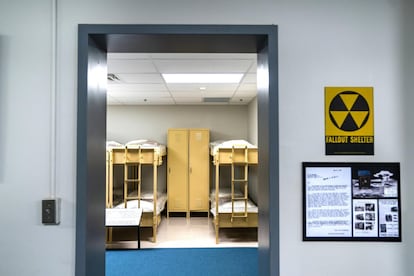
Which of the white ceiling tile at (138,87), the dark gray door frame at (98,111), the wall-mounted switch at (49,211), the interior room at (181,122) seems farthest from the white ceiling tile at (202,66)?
the wall-mounted switch at (49,211)

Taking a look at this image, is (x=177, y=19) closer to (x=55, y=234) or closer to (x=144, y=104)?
(x=55, y=234)

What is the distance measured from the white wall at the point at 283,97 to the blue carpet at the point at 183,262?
2.02m

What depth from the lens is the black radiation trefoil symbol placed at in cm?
146

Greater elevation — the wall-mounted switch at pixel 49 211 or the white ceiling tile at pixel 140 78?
the white ceiling tile at pixel 140 78

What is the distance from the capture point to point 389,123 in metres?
1.47

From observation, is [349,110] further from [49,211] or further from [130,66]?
[130,66]

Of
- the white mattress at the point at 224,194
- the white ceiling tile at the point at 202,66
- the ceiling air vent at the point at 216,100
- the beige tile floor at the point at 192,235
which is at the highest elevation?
the white ceiling tile at the point at 202,66

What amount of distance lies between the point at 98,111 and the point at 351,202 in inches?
59.0

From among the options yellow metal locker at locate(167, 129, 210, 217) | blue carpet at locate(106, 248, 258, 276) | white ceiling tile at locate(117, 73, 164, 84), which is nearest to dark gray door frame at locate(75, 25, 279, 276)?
blue carpet at locate(106, 248, 258, 276)

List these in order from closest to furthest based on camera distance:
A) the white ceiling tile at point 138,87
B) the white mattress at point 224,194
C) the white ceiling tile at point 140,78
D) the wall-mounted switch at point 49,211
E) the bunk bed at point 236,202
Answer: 1. the wall-mounted switch at point 49,211
2. the white ceiling tile at point 140,78
3. the bunk bed at point 236,202
4. the white ceiling tile at point 138,87
5. the white mattress at point 224,194

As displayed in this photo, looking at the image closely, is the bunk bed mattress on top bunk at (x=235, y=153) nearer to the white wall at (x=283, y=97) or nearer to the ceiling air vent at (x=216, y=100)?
the ceiling air vent at (x=216, y=100)

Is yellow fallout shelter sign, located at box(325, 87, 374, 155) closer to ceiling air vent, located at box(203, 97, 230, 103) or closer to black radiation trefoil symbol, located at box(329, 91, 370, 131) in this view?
black radiation trefoil symbol, located at box(329, 91, 370, 131)

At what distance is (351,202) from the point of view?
1.44 m

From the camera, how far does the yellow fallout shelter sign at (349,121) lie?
1455 mm
